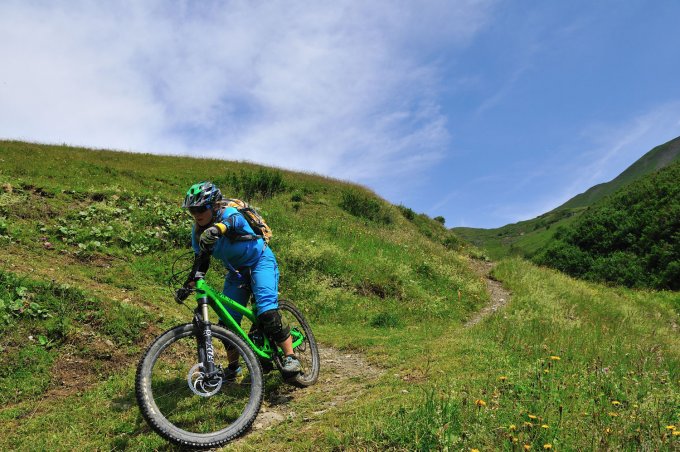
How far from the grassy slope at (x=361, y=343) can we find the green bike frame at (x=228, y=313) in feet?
3.87

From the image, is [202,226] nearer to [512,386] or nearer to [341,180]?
[512,386]

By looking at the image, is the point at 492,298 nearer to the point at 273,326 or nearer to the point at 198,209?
the point at 273,326

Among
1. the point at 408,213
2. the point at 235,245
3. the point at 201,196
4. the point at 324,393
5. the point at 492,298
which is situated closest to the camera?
the point at 201,196

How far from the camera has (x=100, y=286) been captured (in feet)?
34.2

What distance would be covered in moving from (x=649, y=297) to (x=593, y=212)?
22047mm

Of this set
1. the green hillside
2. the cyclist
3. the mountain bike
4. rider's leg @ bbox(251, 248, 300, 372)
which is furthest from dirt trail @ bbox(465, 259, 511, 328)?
the green hillside

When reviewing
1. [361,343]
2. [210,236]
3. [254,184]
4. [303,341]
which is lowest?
[361,343]

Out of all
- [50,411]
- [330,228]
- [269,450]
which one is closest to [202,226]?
[269,450]

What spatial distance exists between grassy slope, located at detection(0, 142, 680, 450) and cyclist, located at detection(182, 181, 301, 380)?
4.13 feet

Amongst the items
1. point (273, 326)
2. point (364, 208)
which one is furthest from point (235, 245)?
point (364, 208)

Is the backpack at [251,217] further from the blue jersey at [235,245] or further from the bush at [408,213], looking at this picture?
the bush at [408,213]

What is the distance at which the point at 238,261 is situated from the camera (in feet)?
19.8

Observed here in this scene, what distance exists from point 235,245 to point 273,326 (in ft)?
4.30

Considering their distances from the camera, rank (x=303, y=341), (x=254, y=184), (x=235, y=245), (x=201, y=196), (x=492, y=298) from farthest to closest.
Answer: (x=254, y=184)
(x=492, y=298)
(x=303, y=341)
(x=235, y=245)
(x=201, y=196)
